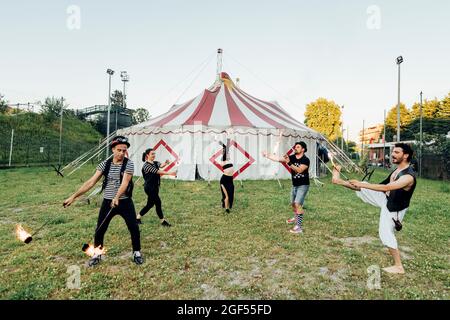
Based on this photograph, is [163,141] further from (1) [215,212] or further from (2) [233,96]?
(1) [215,212]

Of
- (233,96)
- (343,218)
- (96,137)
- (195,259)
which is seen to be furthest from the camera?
(96,137)

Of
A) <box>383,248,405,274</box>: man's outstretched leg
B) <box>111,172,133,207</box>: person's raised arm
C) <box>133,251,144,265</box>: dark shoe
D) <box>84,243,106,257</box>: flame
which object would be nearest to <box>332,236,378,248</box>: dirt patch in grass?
<box>383,248,405,274</box>: man's outstretched leg

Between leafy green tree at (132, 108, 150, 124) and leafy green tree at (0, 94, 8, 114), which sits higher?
leafy green tree at (132, 108, 150, 124)

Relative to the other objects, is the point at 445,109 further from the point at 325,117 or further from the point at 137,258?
the point at 137,258

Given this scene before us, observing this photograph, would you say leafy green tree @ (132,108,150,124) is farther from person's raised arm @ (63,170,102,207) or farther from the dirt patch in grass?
the dirt patch in grass

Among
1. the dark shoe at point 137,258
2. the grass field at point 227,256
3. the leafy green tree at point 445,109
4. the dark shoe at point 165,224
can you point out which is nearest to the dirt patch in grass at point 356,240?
the grass field at point 227,256

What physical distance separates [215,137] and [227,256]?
8.78 metres

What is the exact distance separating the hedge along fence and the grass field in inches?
596

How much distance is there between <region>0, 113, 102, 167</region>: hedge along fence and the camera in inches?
755

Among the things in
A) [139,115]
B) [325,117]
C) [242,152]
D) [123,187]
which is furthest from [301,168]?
[325,117]

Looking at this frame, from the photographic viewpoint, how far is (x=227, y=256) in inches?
161

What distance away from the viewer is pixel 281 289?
312cm
